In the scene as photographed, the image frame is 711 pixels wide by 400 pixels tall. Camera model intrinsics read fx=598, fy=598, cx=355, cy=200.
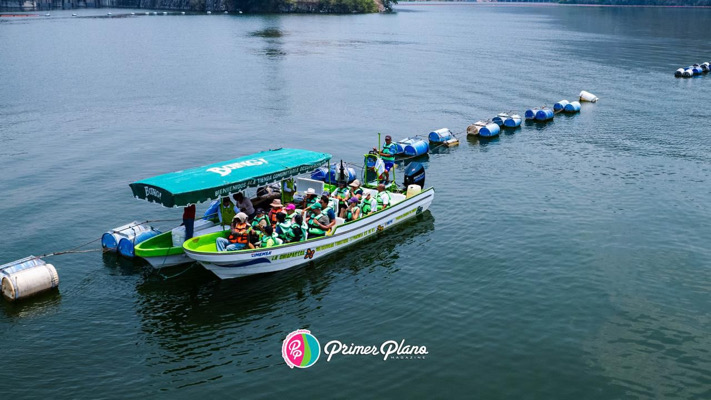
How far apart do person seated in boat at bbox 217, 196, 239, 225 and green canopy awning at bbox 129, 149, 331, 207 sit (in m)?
1.49

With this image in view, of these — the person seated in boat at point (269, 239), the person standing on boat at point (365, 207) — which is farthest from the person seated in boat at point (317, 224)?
the person standing on boat at point (365, 207)

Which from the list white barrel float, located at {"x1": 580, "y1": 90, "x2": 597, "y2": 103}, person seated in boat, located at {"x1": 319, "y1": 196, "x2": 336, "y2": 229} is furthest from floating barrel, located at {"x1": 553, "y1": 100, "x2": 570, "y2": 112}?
person seated in boat, located at {"x1": 319, "y1": 196, "x2": 336, "y2": 229}

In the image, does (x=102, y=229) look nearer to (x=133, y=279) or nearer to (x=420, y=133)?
(x=133, y=279)

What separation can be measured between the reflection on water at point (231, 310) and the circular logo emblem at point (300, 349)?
22.1 inches

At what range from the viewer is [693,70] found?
84250 mm

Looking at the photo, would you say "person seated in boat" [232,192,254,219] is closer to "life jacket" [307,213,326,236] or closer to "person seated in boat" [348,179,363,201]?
"life jacket" [307,213,326,236]

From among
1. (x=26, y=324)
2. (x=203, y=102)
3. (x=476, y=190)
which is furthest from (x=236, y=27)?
(x=26, y=324)

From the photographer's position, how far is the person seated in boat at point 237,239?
25377 millimetres

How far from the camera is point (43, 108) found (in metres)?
59.4

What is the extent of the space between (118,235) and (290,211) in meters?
8.23

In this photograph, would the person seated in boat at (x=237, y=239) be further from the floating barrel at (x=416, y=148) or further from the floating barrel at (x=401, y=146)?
the floating barrel at (x=416, y=148)

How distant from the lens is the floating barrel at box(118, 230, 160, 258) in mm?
28016

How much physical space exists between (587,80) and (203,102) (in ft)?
166

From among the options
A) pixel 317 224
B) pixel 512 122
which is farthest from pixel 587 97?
pixel 317 224
